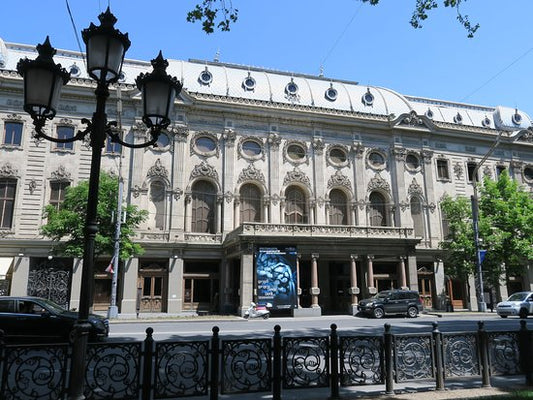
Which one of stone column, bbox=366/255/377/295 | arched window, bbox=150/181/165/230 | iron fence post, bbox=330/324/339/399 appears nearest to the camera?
iron fence post, bbox=330/324/339/399

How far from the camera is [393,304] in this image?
82.0 ft

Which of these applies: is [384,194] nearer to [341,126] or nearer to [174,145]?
[341,126]

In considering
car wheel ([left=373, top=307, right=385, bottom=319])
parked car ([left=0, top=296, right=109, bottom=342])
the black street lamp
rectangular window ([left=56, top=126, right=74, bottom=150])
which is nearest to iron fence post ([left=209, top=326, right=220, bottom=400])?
the black street lamp

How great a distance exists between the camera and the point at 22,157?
28875mm

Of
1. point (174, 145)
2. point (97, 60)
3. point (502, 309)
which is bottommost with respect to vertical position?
point (502, 309)

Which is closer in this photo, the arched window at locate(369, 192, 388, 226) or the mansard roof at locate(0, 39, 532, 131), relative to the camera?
the mansard roof at locate(0, 39, 532, 131)

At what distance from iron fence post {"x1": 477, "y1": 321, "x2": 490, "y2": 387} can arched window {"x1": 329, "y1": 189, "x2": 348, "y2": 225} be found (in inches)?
1001

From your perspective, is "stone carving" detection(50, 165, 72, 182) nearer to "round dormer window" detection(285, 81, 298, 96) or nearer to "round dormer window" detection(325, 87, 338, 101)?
"round dormer window" detection(285, 81, 298, 96)

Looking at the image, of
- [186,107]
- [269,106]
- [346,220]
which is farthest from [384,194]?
[186,107]

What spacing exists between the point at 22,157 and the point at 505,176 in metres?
38.2

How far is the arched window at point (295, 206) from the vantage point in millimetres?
33406

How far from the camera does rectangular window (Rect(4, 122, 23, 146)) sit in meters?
29.0

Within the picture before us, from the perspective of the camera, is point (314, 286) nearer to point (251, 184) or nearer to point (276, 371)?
point (251, 184)

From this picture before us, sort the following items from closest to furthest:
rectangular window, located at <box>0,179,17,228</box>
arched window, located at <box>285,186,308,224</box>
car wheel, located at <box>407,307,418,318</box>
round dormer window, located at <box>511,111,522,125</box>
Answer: car wheel, located at <box>407,307,418,318</box> → rectangular window, located at <box>0,179,17,228</box> → arched window, located at <box>285,186,308,224</box> → round dormer window, located at <box>511,111,522,125</box>
